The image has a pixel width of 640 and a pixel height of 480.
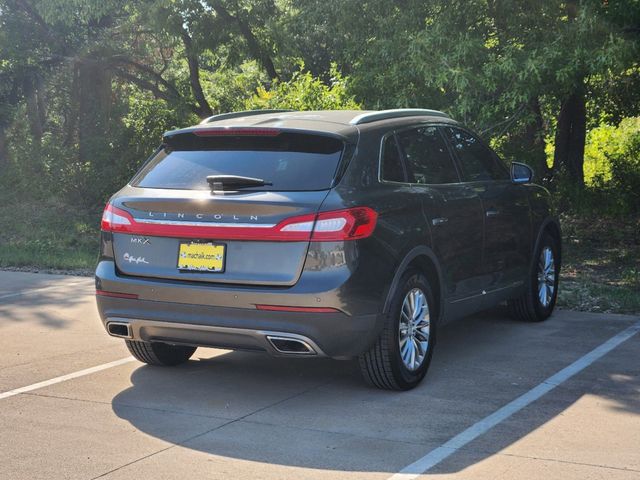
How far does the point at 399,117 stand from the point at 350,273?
166 cm

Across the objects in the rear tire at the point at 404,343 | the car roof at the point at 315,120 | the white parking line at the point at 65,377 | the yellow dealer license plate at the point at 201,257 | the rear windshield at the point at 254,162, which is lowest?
the white parking line at the point at 65,377

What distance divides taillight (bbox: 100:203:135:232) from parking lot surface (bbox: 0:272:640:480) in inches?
41.7

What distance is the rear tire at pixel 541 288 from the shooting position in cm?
857

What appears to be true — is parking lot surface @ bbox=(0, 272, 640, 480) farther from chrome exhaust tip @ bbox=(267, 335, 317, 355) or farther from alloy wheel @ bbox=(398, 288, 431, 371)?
chrome exhaust tip @ bbox=(267, 335, 317, 355)

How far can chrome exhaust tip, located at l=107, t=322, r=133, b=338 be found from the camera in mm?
6375

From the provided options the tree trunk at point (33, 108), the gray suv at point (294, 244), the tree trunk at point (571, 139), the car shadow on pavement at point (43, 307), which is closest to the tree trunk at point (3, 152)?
the tree trunk at point (33, 108)

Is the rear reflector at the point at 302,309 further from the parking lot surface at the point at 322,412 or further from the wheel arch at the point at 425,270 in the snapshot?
the parking lot surface at the point at 322,412

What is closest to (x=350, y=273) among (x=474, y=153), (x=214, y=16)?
(x=474, y=153)

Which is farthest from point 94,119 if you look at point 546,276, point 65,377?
point 65,377

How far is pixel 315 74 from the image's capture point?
81.5 ft

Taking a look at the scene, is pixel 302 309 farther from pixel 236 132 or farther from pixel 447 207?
pixel 447 207

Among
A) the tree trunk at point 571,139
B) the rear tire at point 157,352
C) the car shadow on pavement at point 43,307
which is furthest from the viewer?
the tree trunk at point 571,139

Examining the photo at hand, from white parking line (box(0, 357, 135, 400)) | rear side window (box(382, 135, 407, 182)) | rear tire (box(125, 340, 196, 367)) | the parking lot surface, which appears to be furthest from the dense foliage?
white parking line (box(0, 357, 135, 400))

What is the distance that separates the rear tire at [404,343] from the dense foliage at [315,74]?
5930 mm
